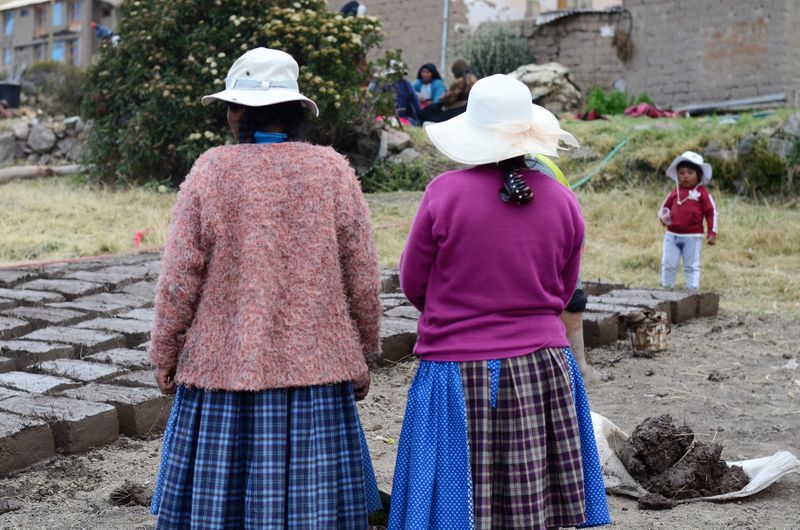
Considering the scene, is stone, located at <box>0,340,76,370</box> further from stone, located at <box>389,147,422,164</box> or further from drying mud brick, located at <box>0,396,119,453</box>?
stone, located at <box>389,147,422,164</box>

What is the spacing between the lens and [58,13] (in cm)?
4072

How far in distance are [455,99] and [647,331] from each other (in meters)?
8.78

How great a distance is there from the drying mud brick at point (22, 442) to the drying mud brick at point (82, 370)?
700 millimetres

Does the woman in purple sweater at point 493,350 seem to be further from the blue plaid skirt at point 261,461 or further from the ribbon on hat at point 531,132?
the blue plaid skirt at point 261,461

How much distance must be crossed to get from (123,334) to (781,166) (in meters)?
7.97

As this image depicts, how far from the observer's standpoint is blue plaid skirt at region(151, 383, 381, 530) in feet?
9.13

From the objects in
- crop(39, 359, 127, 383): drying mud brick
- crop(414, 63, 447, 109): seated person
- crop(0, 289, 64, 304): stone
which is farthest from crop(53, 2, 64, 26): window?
crop(39, 359, 127, 383): drying mud brick

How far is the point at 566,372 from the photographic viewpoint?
9.35ft

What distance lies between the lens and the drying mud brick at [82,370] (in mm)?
4844

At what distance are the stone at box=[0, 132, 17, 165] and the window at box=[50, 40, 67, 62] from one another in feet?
80.4

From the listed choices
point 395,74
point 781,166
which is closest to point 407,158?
point 395,74

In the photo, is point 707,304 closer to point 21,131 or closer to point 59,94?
point 21,131

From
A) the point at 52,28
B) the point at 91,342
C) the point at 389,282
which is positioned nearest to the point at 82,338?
the point at 91,342

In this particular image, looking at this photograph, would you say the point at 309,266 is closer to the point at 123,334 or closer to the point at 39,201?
the point at 123,334
